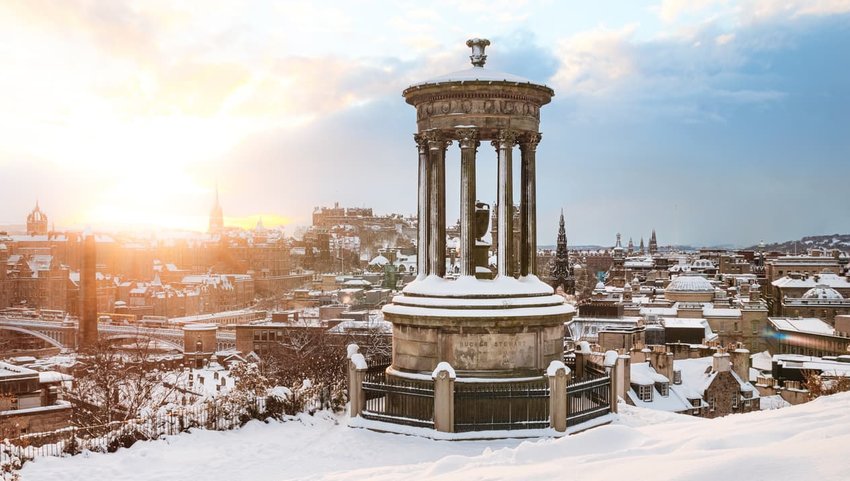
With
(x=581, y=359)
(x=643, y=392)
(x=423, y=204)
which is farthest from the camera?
(x=643, y=392)

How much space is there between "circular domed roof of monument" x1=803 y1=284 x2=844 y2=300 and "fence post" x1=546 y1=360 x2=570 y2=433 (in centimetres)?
9590

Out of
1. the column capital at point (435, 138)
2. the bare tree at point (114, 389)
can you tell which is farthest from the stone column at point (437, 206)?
the bare tree at point (114, 389)

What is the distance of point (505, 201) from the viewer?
17.1m

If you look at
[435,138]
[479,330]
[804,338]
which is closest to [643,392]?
[479,330]

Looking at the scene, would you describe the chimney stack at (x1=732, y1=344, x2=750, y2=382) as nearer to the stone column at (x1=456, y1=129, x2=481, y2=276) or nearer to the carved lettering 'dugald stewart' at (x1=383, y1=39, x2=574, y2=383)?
the carved lettering 'dugald stewart' at (x1=383, y1=39, x2=574, y2=383)

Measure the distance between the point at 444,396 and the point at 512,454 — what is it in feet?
14.3

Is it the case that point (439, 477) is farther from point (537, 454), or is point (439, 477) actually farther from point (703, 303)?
point (703, 303)

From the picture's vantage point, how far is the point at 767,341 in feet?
269

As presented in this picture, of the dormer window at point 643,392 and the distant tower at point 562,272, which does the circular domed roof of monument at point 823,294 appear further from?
the dormer window at point 643,392

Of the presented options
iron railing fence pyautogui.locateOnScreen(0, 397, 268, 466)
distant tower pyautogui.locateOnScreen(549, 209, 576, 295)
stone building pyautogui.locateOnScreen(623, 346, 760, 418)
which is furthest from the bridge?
iron railing fence pyautogui.locateOnScreen(0, 397, 268, 466)

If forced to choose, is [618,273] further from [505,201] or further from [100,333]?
[505,201]

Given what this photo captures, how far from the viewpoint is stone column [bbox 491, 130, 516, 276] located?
17172 mm

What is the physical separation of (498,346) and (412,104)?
5824 millimetres

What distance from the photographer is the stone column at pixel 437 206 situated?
1750cm
